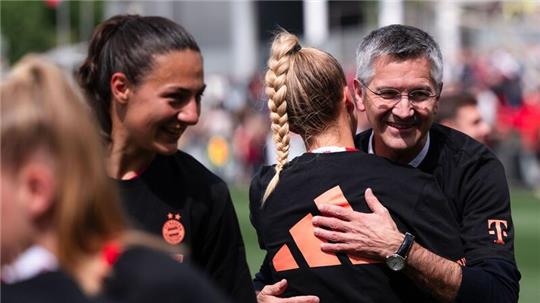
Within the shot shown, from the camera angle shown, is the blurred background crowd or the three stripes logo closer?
the three stripes logo

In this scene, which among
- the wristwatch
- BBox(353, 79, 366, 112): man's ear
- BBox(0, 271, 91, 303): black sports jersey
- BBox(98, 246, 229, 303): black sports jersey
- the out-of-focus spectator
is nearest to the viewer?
BBox(0, 271, 91, 303): black sports jersey

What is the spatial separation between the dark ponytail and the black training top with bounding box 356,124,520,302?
0.87 meters

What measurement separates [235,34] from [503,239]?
117 ft

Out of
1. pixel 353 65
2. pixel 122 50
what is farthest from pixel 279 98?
pixel 353 65

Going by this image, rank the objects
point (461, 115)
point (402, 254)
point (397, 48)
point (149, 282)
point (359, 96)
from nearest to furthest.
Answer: point (149, 282) < point (402, 254) < point (397, 48) < point (359, 96) < point (461, 115)

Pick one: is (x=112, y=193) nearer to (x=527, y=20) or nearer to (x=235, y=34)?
(x=527, y=20)

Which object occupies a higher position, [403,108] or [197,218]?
[403,108]

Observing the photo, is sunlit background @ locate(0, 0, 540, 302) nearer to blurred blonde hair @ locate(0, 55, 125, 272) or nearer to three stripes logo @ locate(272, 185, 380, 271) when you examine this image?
three stripes logo @ locate(272, 185, 380, 271)

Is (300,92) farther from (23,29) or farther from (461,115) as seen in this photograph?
(23,29)

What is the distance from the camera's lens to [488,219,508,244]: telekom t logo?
3.63 metres

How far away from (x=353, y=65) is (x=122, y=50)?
14991 millimetres

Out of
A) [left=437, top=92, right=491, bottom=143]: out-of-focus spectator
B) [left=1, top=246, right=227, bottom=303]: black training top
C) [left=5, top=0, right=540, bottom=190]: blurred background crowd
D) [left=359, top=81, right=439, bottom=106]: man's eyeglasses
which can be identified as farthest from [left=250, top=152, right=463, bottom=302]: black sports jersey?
[left=5, top=0, right=540, bottom=190]: blurred background crowd

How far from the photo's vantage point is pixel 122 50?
3.81 m

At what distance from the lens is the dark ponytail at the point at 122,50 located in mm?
3750
